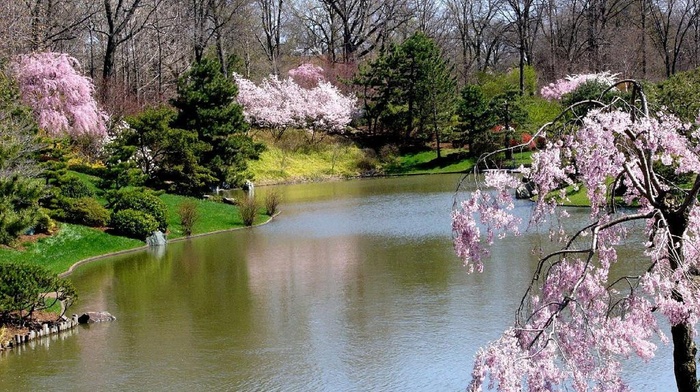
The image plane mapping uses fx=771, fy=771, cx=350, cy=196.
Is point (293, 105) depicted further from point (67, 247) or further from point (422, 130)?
point (67, 247)

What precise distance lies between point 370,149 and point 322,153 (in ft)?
8.91

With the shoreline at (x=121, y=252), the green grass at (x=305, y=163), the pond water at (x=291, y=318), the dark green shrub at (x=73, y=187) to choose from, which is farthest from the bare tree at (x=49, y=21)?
the pond water at (x=291, y=318)

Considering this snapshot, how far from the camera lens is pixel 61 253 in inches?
714

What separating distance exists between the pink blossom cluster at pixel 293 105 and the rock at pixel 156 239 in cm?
2274

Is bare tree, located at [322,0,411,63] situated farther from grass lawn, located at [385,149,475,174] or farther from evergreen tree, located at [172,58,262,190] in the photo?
evergreen tree, located at [172,58,262,190]

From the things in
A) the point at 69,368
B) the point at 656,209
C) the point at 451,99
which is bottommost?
the point at 69,368

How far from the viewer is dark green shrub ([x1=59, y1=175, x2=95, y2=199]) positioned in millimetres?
21078

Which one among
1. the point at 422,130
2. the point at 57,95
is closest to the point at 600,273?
the point at 57,95

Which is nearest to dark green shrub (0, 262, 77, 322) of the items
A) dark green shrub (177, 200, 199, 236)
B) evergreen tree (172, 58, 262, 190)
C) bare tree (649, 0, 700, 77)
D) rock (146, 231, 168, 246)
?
rock (146, 231, 168, 246)

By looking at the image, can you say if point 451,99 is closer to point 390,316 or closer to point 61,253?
point 61,253

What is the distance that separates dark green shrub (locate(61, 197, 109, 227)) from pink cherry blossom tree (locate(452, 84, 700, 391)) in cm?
1586

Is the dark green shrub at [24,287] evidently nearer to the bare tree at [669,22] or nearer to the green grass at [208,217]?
the green grass at [208,217]

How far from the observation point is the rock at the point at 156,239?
20.2 meters

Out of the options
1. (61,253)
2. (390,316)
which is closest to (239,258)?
(61,253)
